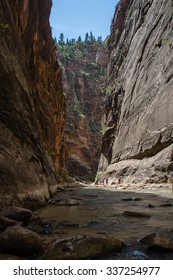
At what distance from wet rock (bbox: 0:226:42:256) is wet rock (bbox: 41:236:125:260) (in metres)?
0.17

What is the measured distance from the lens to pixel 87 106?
73875 mm

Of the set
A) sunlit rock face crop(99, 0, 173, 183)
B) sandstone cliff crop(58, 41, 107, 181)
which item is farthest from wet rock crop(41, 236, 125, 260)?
sandstone cliff crop(58, 41, 107, 181)

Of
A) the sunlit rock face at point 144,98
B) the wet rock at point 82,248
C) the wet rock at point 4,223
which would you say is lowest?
the wet rock at point 82,248

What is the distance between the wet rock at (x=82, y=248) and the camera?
7.32 feet

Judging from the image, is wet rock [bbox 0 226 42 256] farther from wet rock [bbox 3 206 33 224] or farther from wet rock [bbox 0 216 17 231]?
wet rock [bbox 3 206 33 224]

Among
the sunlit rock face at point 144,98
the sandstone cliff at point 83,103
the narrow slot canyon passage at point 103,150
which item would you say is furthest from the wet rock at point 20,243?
the sandstone cliff at point 83,103

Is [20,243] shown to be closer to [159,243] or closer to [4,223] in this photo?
[4,223]

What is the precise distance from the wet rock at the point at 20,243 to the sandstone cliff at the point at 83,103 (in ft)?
144

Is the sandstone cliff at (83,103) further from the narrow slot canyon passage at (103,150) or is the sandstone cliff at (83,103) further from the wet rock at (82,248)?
the wet rock at (82,248)

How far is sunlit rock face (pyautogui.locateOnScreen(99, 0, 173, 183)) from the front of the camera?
13.9m

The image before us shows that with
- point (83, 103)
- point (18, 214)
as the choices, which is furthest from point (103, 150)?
point (83, 103)

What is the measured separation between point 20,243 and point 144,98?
16.4 metres

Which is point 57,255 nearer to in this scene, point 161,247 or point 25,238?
point 25,238

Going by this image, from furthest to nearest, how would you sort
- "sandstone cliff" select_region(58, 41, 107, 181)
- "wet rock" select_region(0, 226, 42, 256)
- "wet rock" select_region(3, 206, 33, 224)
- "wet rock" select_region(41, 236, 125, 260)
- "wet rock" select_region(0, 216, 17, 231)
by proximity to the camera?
"sandstone cliff" select_region(58, 41, 107, 181), "wet rock" select_region(3, 206, 33, 224), "wet rock" select_region(0, 216, 17, 231), "wet rock" select_region(0, 226, 42, 256), "wet rock" select_region(41, 236, 125, 260)
